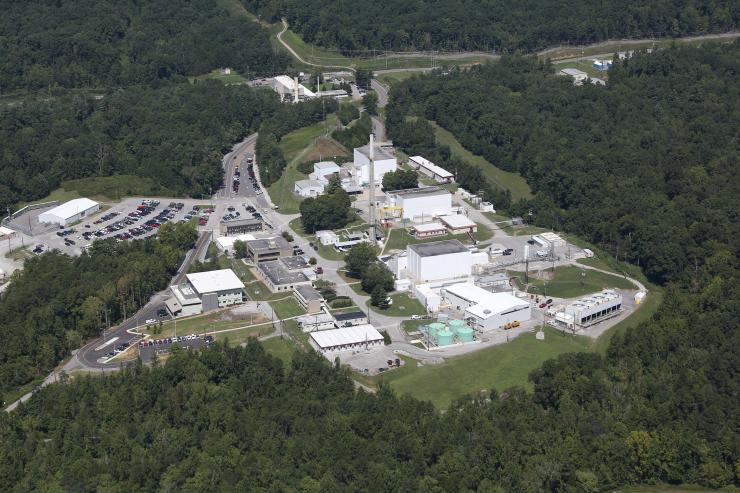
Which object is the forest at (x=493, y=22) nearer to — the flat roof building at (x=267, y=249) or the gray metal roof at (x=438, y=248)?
the flat roof building at (x=267, y=249)

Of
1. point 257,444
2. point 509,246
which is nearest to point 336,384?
point 257,444

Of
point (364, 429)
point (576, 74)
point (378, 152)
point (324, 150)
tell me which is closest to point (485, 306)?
point (364, 429)

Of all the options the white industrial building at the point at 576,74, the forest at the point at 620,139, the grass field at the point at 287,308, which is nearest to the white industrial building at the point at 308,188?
the forest at the point at 620,139

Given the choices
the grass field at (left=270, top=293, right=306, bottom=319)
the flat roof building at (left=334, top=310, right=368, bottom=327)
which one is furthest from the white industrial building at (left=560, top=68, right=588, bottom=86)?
the flat roof building at (left=334, top=310, right=368, bottom=327)

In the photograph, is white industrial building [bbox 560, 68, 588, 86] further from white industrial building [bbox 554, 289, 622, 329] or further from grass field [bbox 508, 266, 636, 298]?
white industrial building [bbox 554, 289, 622, 329]

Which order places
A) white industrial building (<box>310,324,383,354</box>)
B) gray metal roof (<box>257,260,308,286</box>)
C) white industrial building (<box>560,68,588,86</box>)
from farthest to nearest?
white industrial building (<box>560,68,588,86</box>), gray metal roof (<box>257,260,308,286</box>), white industrial building (<box>310,324,383,354</box>)

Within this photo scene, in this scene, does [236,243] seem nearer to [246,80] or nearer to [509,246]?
[509,246]

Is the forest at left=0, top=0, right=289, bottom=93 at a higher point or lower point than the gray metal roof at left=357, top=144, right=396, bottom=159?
higher
